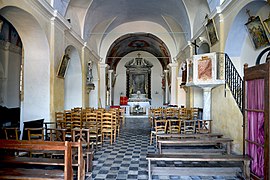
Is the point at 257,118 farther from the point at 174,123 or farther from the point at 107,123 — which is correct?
the point at 107,123

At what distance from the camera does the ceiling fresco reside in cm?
1742

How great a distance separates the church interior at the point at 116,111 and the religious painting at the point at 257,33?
1.2 inches

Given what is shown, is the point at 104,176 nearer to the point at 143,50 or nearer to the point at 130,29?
the point at 130,29

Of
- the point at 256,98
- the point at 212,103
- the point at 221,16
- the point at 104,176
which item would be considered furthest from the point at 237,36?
the point at 104,176

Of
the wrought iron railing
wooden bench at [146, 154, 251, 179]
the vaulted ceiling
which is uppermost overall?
the vaulted ceiling

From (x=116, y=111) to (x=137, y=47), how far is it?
13336 mm

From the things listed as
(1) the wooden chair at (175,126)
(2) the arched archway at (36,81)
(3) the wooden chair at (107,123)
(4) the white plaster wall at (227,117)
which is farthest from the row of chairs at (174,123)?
(2) the arched archway at (36,81)

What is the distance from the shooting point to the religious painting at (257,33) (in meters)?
5.73

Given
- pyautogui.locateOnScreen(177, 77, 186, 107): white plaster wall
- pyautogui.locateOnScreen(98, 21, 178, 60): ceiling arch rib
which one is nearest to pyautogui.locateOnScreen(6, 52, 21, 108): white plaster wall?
pyautogui.locateOnScreen(98, 21, 178, 60): ceiling arch rib

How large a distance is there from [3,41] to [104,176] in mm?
8180

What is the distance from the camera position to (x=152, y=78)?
23.1 metres

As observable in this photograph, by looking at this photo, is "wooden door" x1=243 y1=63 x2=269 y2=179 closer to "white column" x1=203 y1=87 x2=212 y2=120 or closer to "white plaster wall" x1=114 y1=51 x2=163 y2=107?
"white column" x1=203 y1=87 x2=212 y2=120

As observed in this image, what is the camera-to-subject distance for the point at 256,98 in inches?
154

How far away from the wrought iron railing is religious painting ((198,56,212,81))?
1.53ft
